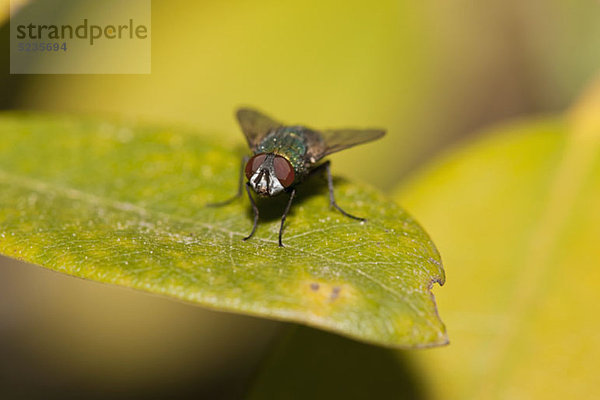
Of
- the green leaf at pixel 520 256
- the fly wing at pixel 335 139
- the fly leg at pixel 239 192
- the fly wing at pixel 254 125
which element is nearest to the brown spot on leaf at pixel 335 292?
the fly leg at pixel 239 192

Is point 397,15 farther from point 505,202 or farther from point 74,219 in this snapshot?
point 74,219

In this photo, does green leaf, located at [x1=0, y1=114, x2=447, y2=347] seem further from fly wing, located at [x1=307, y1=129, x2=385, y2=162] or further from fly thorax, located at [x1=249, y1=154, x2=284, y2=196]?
fly wing, located at [x1=307, y1=129, x2=385, y2=162]

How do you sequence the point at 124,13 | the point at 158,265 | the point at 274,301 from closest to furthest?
the point at 274,301
the point at 158,265
the point at 124,13

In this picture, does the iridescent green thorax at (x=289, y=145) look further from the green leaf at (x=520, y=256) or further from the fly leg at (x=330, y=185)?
the green leaf at (x=520, y=256)

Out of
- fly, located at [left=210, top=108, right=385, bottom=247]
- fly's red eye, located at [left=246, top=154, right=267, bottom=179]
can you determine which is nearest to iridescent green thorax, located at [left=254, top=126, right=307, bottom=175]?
fly, located at [left=210, top=108, right=385, bottom=247]

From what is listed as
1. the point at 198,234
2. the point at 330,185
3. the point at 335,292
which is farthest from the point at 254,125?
the point at 335,292

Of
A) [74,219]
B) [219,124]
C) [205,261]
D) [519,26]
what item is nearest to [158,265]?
[205,261]

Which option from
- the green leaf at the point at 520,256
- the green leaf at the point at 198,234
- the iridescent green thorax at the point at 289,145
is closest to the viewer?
the green leaf at the point at 198,234
